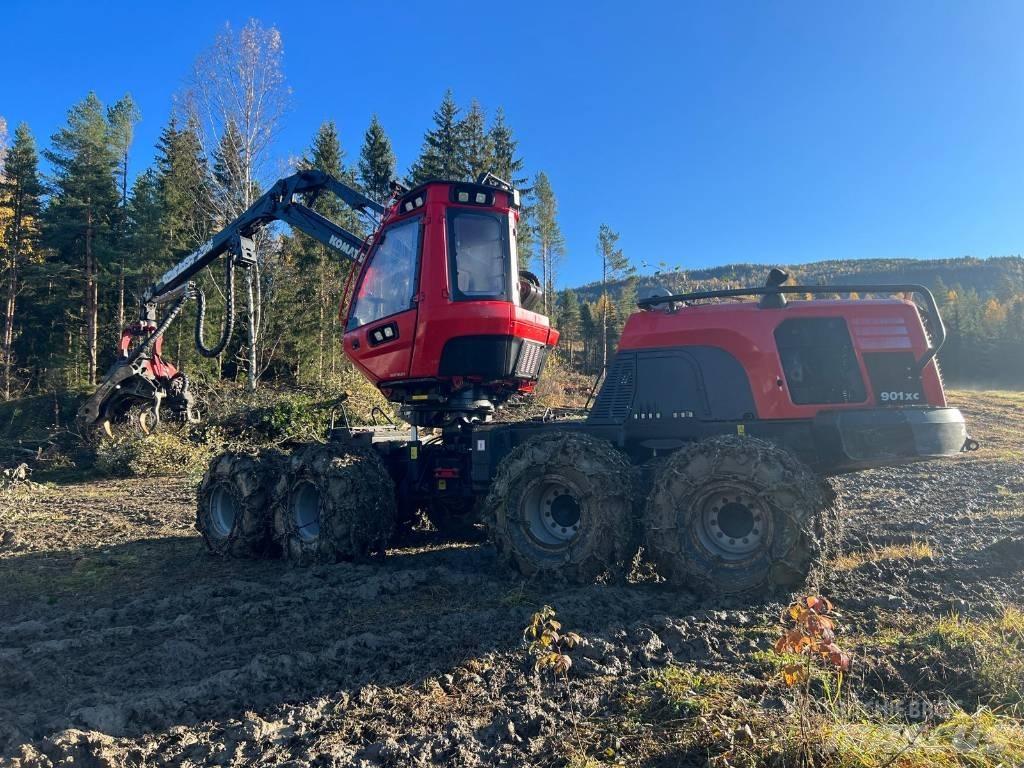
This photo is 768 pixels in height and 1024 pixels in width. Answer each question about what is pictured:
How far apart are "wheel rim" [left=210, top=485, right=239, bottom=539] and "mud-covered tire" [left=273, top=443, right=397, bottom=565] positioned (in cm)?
79

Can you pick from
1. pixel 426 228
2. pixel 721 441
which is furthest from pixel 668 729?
pixel 426 228

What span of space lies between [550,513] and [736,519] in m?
1.46

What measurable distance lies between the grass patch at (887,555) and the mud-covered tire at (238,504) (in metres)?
5.58

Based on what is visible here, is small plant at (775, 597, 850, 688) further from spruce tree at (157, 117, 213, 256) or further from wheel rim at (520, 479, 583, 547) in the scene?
spruce tree at (157, 117, 213, 256)

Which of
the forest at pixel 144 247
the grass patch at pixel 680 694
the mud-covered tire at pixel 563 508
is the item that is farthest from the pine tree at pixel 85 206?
the grass patch at pixel 680 694

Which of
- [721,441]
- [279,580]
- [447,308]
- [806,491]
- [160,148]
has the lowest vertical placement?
[279,580]

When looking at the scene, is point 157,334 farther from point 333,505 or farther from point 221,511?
point 333,505

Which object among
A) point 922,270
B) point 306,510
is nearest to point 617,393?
point 306,510

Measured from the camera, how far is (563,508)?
5324 mm

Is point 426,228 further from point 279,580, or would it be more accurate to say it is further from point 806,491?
point 806,491

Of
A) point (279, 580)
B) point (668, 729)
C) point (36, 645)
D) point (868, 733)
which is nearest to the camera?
point (868, 733)

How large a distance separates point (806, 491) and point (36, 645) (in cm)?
503

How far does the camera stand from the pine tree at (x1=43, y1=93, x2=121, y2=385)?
2519cm

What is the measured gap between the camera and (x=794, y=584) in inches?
174
